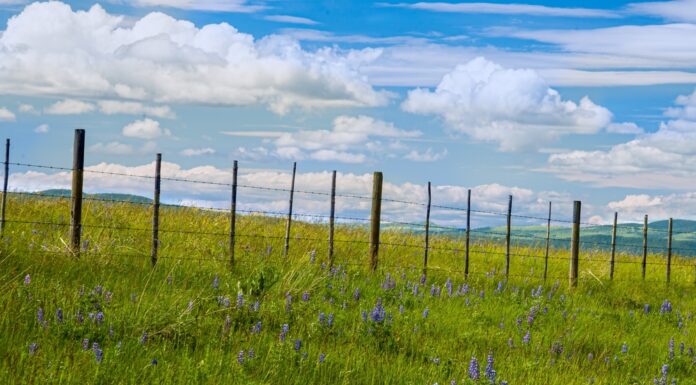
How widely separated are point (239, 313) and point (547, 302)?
6.33 m

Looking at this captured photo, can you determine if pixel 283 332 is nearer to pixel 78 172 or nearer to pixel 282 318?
pixel 282 318

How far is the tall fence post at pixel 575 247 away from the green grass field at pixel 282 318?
0.32 meters

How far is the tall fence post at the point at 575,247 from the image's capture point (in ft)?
57.0

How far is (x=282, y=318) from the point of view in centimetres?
879

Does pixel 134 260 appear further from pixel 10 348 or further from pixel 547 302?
pixel 547 302

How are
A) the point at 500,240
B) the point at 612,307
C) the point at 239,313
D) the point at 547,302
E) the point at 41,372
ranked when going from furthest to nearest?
the point at 500,240 → the point at 612,307 → the point at 547,302 → the point at 239,313 → the point at 41,372

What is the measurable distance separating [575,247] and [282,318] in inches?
422

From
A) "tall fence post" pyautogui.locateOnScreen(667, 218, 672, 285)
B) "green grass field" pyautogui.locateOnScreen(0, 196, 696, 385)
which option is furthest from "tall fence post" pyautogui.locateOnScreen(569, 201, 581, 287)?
"tall fence post" pyautogui.locateOnScreen(667, 218, 672, 285)

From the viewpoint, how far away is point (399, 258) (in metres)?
15.7

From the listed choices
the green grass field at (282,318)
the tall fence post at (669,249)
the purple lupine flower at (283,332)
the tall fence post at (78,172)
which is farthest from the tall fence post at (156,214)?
the tall fence post at (669,249)

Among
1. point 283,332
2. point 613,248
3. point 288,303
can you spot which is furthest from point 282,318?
point 613,248

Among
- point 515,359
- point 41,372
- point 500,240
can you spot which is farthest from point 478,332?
point 500,240

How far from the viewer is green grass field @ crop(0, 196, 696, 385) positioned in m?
6.82

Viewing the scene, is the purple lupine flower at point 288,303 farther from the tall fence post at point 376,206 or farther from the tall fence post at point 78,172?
the tall fence post at point 376,206
